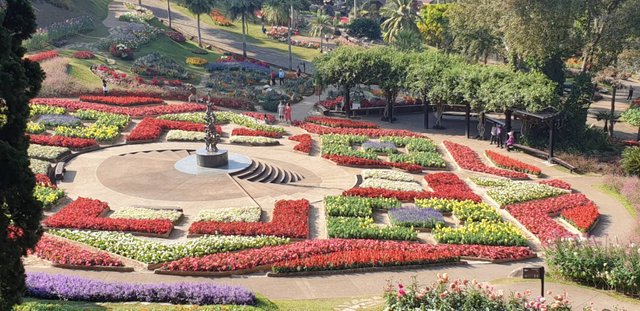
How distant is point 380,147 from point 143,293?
2322 cm

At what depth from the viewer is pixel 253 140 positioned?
3950 cm

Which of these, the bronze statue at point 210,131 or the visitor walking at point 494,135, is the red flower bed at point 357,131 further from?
the bronze statue at point 210,131

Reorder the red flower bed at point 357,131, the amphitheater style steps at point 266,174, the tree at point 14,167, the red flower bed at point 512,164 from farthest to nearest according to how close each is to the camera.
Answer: the red flower bed at point 357,131 < the red flower bed at point 512,164 < the amphitheater style steps at point 266,174 < the tree at point 14,167

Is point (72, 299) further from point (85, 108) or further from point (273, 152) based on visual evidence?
point (85, 108)

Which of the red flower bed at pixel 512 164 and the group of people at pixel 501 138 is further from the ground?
the group of people at pixel 501 138

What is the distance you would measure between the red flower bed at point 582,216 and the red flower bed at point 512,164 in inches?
243

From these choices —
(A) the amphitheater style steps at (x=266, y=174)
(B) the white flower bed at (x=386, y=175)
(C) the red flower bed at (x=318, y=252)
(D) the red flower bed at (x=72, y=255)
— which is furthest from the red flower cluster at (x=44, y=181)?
(B) the white flower bed at (x=386, y=175)

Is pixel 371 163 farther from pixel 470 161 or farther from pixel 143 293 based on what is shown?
pixel 143 293

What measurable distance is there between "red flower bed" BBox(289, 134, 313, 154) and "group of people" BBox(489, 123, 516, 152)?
1250 cm

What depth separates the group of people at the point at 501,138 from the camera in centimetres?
4097

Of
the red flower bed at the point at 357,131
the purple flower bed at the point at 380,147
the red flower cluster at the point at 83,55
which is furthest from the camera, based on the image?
the red flower cluster at the point at 83,55

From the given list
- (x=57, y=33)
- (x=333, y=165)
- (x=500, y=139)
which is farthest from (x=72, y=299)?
(x=57, y=33)

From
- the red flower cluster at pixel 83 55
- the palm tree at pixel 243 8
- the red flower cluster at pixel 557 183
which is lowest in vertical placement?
the red flower cluster at pixel 557 183

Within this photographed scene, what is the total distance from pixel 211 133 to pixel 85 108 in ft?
47.3
